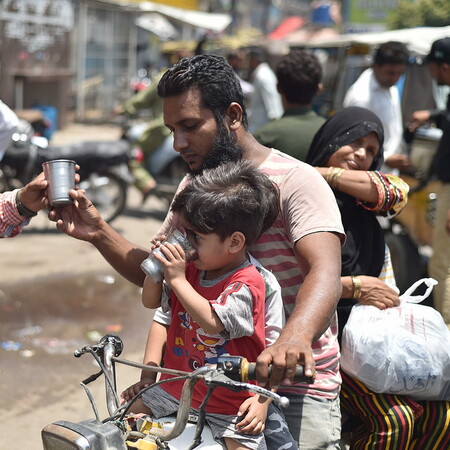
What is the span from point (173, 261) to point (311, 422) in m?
0.70

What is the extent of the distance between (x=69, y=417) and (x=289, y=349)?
9.40 ft

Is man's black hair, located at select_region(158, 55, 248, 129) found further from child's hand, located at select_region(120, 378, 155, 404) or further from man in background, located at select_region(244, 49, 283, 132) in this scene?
man in background, located at select_region(244, 49, 283, 132)

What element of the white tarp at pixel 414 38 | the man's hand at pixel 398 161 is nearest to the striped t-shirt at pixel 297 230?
the man's hand at pixel 398 161

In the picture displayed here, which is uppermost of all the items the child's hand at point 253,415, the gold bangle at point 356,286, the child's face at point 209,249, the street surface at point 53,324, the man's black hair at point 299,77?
the man's black hair at point 299,77

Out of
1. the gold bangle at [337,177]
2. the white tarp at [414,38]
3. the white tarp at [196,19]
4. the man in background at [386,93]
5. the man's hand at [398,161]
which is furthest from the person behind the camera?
the white tarp at [196,19]

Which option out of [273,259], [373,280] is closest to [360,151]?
[373,280]

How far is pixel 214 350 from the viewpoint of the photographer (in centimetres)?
214

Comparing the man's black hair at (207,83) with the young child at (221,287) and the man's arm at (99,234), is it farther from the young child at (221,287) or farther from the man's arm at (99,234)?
the man's arm at (99,234)

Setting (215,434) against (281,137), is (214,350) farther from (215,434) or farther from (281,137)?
(281,137)

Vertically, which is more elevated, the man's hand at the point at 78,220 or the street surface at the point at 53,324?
the man's hand at the point at 78,220

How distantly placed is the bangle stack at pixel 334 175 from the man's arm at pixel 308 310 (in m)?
0.49

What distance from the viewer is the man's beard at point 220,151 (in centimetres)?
235

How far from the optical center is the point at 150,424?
82.3 inches

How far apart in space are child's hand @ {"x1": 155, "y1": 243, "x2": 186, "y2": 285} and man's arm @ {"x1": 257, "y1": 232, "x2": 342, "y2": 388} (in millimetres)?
324
